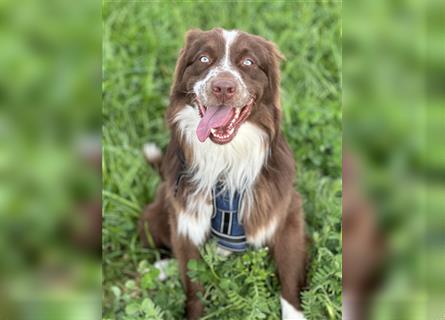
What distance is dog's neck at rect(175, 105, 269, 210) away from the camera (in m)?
2.16

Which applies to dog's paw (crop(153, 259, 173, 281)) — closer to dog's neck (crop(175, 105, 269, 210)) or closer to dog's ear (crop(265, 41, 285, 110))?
dog's neck (crop(175, 105, 269, 210))

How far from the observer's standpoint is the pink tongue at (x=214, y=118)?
78.7 inches

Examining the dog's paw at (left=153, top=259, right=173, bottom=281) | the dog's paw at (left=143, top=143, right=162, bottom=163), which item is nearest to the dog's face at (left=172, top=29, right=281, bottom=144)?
the dog's paw at (left=143, top=143, right=162, bottom=163)

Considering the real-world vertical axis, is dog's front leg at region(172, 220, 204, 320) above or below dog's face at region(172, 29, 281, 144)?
below

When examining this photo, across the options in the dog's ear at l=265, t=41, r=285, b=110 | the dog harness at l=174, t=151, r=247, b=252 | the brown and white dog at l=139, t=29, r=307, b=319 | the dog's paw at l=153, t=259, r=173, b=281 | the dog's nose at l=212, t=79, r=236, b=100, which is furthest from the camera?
the dog's paw at l=153, t=259, r=173, b=281

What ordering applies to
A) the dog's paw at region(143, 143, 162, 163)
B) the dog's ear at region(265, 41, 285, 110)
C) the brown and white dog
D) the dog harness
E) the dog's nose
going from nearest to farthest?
the dog's nose
the brown and white dog
the dog's ear at region(265, 41, 285, 110)
the dog harness
the dog's paw at region(143, 143, 162, 163)

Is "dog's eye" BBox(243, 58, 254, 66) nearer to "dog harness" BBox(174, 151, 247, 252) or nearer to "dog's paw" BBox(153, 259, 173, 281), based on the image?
"dog harness" BBox(174, 151, 247, 252)

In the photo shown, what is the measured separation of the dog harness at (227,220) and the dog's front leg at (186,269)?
0.13 metres

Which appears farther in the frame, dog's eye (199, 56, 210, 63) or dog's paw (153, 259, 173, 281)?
dog's paw (153, 259, 173, 281)

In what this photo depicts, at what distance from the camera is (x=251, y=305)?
7.15 ft

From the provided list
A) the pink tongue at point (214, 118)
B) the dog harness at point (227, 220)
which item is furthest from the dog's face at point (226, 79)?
the dog harness at point (227, 220)

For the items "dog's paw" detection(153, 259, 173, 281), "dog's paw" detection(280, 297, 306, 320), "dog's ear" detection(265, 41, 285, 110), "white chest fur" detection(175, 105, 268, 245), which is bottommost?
"dog's paw" detection(280, 297, 306, 320)

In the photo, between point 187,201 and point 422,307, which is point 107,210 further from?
point 422,307

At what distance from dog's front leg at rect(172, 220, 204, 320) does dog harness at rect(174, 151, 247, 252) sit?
126 millimetres
